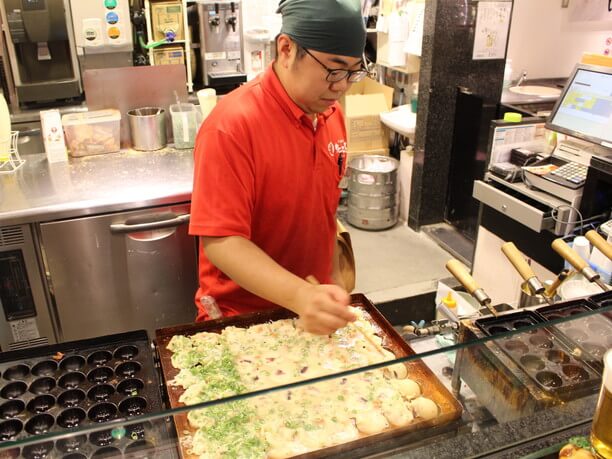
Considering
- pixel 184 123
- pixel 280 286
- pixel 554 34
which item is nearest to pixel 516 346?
pixel 280 286

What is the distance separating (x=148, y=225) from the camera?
283 centimetres

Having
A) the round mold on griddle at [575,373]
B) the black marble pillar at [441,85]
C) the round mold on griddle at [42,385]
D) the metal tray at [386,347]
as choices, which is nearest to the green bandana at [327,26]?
the metal tray at [386,347]

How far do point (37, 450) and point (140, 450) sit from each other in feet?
0.57

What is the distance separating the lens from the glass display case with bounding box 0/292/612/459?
3.63 feet

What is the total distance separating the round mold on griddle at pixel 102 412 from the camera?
128 centimetres

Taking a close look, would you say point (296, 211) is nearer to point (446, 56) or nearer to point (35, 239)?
point (35, 239)

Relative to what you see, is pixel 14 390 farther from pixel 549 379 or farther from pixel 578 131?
pixel 578 131

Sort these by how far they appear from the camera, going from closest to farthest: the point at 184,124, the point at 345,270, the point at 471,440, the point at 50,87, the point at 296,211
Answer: the point at 471,440 < the point at 296,211 < the point at 345,270 < the point at 184,124 < the point at 50,87

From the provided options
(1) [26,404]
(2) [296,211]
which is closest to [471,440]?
(2) [296,211]

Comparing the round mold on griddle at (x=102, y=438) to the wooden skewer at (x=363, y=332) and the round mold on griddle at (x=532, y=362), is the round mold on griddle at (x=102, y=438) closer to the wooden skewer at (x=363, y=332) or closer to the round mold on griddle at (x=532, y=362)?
the wooden skewer at (x=363, y=332)

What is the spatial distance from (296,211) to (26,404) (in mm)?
877

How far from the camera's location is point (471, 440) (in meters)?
1.18

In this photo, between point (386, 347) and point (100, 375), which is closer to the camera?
point (100, 375)

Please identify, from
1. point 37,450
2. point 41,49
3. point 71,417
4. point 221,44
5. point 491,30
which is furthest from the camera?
point 221,44
